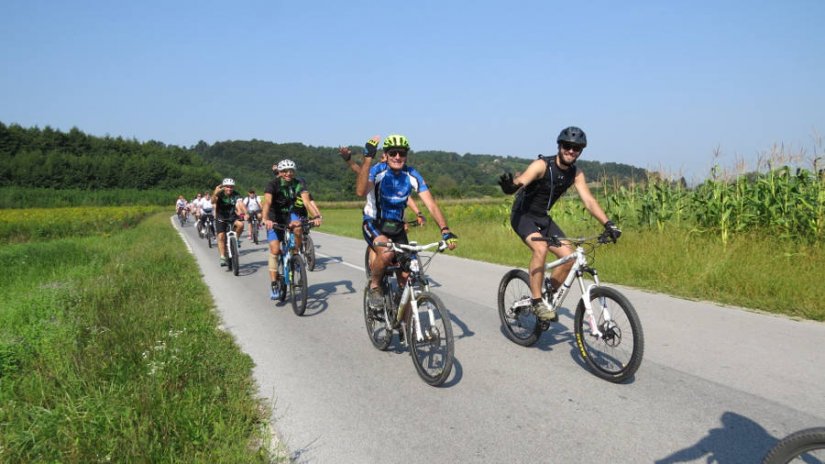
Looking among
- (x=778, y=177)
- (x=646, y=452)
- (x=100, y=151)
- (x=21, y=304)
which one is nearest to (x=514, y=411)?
(x=646, y=452)

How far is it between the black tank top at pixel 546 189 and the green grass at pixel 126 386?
10.9 feet

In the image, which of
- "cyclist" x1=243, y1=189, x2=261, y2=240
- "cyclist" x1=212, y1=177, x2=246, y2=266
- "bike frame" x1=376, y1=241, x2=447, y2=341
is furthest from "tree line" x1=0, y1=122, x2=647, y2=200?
"bike frame" x1=376, y1=241, x2=447, y2=341

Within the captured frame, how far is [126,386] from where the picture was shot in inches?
156

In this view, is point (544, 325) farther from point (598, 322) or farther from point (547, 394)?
point (547, 394)

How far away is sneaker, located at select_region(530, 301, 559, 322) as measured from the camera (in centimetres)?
505

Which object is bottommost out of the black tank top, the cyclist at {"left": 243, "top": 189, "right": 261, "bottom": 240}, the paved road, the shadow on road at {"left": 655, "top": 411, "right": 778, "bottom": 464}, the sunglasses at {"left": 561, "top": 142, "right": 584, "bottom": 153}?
the paved road

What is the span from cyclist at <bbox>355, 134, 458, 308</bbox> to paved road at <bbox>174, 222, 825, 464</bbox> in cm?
105

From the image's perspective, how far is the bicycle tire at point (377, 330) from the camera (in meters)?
5.44

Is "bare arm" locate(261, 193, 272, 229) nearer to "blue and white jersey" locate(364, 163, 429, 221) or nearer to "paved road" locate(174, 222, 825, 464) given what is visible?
"paved road" locate(174, 222, 825, 464)

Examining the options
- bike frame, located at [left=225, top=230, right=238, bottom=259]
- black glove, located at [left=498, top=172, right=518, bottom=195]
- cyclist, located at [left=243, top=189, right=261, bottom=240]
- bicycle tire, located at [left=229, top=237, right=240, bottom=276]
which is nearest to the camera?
black glove, located at [left=498, top=172, right=518, bottom=195]

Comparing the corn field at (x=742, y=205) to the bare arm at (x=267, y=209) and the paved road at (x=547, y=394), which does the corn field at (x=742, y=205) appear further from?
the bare arm at (x=267, y=209)

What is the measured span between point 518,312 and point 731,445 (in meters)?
2.61

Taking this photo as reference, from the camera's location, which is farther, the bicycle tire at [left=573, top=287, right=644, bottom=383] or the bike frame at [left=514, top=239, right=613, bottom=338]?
the bike frame at [left=514, top=239, right=613, bottom=338]

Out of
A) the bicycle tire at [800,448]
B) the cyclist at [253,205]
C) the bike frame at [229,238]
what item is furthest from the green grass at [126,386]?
the cyclist at [253,205]
